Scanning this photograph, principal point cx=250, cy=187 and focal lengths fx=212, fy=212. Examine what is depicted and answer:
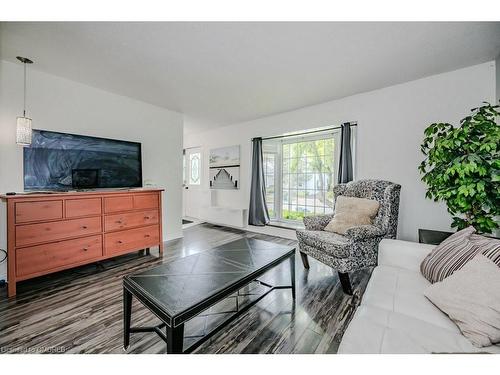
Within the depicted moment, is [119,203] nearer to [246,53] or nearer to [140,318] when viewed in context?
[140,318]

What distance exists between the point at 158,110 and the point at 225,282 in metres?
3.30

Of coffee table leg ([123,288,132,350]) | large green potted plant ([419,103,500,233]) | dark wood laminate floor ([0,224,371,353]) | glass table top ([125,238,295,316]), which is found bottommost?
dark wood laminate floor ([0,224,371,353])

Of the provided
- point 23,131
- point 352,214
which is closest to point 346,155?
point 352,214

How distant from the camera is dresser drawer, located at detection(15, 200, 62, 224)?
195 centimetres

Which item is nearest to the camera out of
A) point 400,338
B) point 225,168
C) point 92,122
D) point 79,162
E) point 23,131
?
point 400,338

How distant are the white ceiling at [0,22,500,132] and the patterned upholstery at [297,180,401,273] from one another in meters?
1.32

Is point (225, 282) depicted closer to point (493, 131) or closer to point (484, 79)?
point (493, 131)

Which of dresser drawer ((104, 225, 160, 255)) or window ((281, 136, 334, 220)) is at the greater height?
window ((281, 136, 334, 220))

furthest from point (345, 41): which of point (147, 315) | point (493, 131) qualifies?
point (147, 315)

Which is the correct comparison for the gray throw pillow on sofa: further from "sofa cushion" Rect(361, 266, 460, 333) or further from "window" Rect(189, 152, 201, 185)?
"window" Rect(189, 152, 201, 185)

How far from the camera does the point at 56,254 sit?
216 cm

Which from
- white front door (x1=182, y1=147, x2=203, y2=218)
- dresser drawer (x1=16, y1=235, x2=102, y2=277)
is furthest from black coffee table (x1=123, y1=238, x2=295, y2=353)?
white front door (x1=182, y1=147, x2=203, y2=218)

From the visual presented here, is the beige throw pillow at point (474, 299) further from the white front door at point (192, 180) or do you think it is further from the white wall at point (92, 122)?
the white front door at point (192, 180)

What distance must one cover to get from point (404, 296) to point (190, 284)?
125 cm
